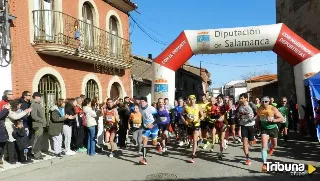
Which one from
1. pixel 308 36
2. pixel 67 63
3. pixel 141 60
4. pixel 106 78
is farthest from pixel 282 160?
pixel 141 60

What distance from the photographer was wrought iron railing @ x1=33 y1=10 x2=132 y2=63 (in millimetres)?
11283

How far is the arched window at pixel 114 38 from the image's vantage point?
607 inches

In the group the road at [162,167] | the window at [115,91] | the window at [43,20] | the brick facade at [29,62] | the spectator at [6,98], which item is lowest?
the road at [162,167]

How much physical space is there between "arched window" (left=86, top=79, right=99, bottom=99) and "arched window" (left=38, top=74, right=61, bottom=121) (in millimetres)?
2217

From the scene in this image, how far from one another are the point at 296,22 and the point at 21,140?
17.3 metres

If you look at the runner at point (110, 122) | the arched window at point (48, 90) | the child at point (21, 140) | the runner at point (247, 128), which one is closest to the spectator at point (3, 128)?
the child at point (21, 140)

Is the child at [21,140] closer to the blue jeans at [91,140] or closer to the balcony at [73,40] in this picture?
the blue jeans at [91,140]

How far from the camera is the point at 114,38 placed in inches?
616

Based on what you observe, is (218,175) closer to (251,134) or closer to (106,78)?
(251,134)

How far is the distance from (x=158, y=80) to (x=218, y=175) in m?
6.60

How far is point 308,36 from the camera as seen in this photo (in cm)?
1809
